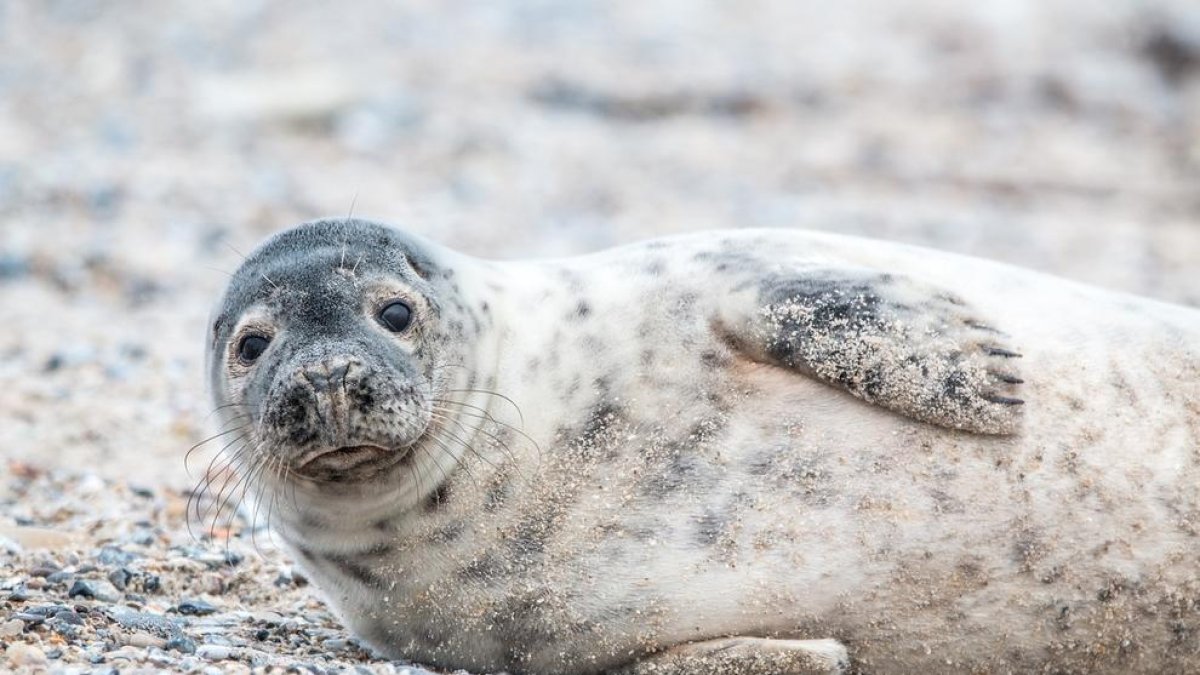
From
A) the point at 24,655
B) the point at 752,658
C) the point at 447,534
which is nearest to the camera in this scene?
the point at 24,655

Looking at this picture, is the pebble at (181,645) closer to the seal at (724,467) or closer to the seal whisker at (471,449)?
the seal at (724,467)

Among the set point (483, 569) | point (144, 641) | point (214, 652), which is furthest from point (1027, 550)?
point (144, 641)

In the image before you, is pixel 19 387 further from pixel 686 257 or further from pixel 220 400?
pixel 686 257

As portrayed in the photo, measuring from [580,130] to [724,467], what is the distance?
22.5 ft

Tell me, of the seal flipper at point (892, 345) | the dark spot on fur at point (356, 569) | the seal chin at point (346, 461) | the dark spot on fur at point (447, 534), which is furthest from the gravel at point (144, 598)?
the seal flipper at point (892, 345)

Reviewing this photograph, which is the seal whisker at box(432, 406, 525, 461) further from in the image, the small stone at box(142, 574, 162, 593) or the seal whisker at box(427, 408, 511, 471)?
the small stone at box(142, 574, 162, 593)

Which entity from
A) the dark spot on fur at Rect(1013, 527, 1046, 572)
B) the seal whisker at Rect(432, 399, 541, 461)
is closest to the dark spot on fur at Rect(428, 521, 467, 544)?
the seal whisker at Rect(432, 399, 541, 461)

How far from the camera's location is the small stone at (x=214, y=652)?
3.50 meters

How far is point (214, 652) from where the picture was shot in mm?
3535

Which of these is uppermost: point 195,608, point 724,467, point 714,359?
point 714,359

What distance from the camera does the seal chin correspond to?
3463mm

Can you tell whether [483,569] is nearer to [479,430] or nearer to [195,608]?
[479,430]

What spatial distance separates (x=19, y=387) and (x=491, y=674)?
3348mm

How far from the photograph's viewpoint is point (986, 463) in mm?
3561
